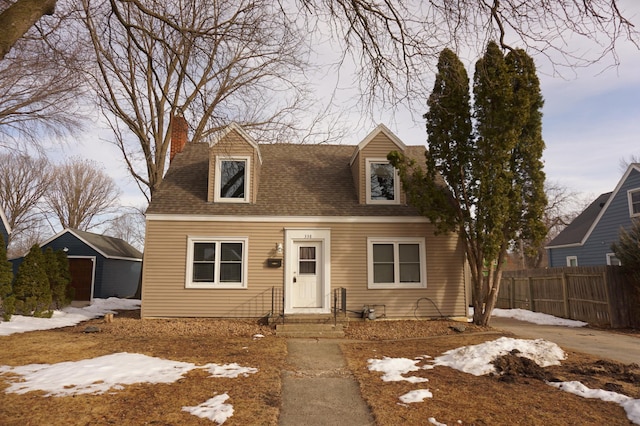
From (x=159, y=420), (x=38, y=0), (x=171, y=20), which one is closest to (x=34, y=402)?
Answer: (x=159, y=420)

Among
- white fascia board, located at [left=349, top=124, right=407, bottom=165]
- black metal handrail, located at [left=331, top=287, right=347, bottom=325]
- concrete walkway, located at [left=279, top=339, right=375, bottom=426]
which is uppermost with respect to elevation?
white fascia board, located at [left=349, top=124, right=407, bottom=165]

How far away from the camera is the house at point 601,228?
53.6ft

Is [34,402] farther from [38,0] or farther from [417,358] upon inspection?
[417,358]

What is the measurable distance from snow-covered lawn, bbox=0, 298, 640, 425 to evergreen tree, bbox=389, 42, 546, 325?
10.9 feet

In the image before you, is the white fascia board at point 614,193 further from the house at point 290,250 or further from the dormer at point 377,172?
the dormer at point 377,172

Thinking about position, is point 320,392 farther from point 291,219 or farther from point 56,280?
point 56,280

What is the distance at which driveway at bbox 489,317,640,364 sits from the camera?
802 cm

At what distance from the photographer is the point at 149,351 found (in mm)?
7621

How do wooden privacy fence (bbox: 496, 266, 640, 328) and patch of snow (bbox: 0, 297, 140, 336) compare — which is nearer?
patch of snow (bbox: 0, 297, 140, 336)

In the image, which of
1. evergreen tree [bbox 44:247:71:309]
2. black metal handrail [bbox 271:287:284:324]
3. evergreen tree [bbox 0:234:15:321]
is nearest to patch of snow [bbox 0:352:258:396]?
black metal handrail [bbox 271:287:284:324]

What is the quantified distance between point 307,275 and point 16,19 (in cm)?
892

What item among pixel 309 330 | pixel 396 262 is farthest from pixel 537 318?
pixel 309 330

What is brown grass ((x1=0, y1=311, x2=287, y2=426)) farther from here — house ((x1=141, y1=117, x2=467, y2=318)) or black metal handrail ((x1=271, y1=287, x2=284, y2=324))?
house ((x1=141, y1=117, x2=467, y2=318))

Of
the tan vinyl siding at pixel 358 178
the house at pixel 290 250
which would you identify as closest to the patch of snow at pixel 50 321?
the house at pixel 290 250
